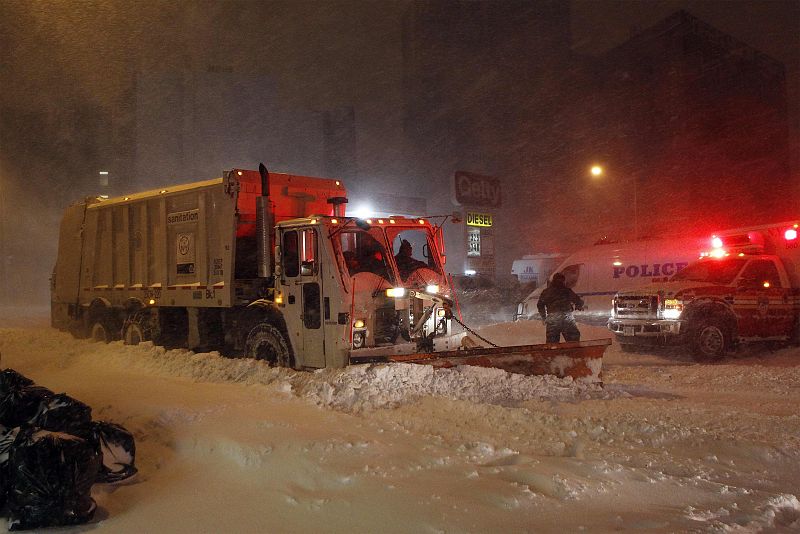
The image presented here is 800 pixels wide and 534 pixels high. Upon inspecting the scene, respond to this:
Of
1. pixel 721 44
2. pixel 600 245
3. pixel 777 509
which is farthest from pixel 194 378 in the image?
pixel 721 44

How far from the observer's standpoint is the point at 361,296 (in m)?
8.39

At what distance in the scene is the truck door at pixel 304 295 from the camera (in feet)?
28.0

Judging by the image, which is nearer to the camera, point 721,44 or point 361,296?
point 361,296

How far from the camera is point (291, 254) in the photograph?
8945mm

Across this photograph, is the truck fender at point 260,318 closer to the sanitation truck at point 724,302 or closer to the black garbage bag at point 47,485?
the black garbage bag at point 47,485

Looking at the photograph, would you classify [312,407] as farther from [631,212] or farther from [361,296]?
[631,212]

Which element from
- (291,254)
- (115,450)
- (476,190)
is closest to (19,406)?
(115,450)

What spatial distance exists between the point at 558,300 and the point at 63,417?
8322 mm

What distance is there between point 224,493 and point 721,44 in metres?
43.5

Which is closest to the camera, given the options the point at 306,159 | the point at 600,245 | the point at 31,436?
the point at 31,436

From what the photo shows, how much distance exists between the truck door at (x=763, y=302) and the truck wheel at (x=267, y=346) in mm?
8862

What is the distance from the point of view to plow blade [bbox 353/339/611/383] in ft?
25.1

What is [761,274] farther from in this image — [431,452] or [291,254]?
[431,452]

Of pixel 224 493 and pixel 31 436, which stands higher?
pixel 31 436
